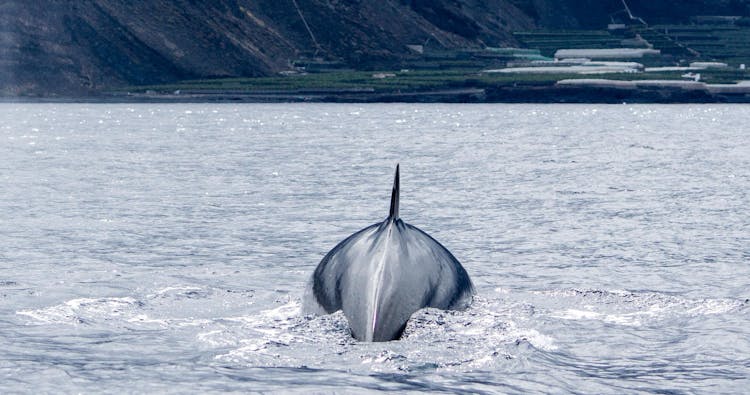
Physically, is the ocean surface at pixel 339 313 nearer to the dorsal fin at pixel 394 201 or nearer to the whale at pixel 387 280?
the whale at pixel 387 280

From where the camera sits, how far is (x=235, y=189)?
5591 centimetres

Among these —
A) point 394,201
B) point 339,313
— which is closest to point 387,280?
point 339,313

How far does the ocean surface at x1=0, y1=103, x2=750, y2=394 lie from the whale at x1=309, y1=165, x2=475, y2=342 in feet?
0.98

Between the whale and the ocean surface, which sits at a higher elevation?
the whale

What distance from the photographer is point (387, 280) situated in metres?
21.6

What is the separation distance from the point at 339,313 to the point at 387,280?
4.09 ft

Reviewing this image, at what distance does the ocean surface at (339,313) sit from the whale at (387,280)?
0.30 metres

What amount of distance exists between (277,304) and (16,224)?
16456mm

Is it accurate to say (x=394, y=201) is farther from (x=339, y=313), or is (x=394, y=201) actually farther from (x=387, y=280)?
(x=339, y=313)

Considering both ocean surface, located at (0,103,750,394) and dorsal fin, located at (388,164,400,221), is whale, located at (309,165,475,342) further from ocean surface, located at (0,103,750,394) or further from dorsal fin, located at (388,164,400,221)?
ocean surface, located at (0,103,750,394)

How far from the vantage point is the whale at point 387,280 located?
21.4 m

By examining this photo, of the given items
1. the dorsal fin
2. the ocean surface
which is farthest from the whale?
the ocean surface

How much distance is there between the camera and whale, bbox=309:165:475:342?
70.2 ft

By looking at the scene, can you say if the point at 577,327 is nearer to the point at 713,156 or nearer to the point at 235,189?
the point at 235,189
